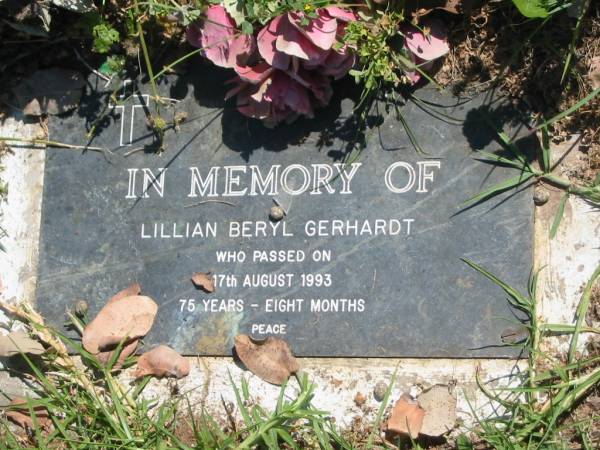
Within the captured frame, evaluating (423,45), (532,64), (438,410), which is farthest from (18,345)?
(532,64)

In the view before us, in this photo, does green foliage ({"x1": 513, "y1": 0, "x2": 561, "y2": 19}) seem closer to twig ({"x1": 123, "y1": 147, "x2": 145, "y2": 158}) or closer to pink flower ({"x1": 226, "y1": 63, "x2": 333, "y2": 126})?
pink flower ({"x1": 226, "y1": 63, "x2": 333, "y2": 126})

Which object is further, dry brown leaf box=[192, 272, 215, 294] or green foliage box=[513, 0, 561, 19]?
dry brown leaf box=[192, 272, 215, 294]

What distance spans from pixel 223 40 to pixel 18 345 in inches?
43.7

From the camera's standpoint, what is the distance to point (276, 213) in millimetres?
3172

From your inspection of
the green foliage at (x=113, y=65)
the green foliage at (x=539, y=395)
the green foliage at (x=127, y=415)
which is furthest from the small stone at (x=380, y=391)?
the green foliage at (x=113, y=65)

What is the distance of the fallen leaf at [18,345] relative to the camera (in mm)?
3219

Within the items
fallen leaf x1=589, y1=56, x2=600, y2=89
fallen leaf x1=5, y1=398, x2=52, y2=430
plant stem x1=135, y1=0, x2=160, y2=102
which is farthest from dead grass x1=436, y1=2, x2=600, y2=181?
fallen leaf x1=5, y1=398, x2=52, y2=430

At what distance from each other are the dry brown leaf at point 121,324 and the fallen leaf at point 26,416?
0.80 ft

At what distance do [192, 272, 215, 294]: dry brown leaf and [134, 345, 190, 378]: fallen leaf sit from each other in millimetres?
207

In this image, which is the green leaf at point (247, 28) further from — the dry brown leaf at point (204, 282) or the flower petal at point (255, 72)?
the dry brown leaf at point (204, 282)

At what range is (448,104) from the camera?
123 inches

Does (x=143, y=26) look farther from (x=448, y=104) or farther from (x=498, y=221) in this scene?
(x=498, y=221)

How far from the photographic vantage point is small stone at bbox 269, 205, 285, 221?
10.4 feet

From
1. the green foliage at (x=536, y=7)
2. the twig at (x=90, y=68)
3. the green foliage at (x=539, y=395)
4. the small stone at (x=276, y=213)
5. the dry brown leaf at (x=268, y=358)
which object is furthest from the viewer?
the twig at (x=90, y=68)
